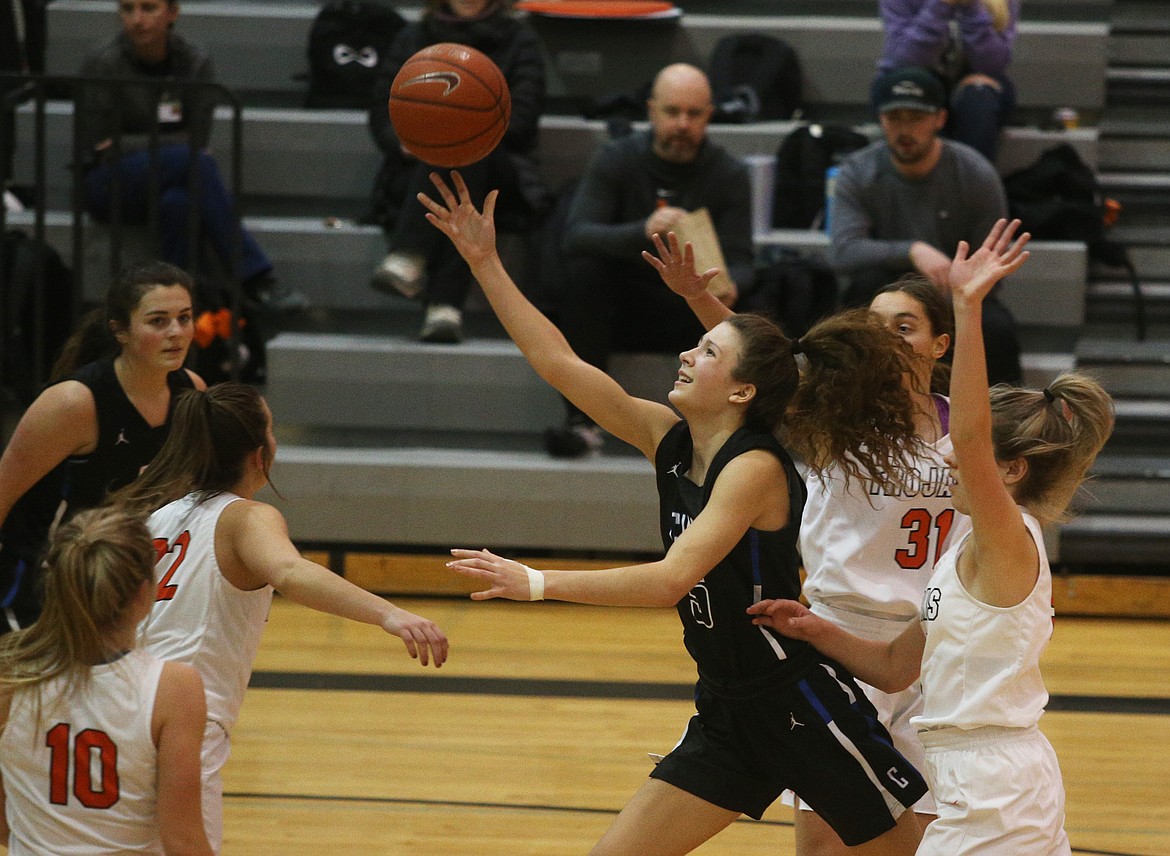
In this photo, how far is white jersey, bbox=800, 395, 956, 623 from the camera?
325 centimetres

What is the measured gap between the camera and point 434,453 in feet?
22.6

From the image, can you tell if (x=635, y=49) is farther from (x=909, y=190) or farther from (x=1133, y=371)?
(x=1133, y=371)

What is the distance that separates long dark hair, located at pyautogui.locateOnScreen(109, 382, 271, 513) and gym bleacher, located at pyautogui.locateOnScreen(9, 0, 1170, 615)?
3.69m

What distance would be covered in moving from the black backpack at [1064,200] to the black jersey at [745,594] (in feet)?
15.3

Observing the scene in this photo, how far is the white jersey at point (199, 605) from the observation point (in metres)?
2.79

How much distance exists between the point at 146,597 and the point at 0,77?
444 centimetres

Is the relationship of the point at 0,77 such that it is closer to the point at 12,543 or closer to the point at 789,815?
the point at 12,543

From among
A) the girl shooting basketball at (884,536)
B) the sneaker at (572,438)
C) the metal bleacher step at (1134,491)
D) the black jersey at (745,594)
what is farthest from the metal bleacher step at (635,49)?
the black jersey at (745,594)

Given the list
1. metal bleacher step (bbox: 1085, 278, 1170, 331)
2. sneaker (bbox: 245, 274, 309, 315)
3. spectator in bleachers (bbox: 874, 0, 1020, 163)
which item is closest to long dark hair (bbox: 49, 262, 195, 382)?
sneaker (bbox: 245, 274, 309, 315)

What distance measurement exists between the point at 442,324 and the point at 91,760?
15.6 feet

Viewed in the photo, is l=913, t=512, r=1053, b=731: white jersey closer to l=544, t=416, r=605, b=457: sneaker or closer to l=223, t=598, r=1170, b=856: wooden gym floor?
l=223, t=598, r=1170, b=856: wooden gym floor

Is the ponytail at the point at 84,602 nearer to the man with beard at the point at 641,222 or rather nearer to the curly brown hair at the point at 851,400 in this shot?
the curly brown hair at the point at 851,400

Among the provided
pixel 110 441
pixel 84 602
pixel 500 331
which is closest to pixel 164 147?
pixel 500 331

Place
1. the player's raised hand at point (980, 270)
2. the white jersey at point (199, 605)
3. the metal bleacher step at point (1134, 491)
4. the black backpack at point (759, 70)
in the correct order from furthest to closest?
the black backpack at point (759, 70) < the metal bleacher step at point (1134, 491) < the white jersey at point (199, 605) < the player's raised hand at point (980, 270)
